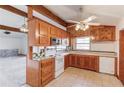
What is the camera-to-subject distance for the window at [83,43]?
21.3ft

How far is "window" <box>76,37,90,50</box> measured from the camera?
21.3 feet

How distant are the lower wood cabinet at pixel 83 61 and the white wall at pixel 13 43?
25.4 feet

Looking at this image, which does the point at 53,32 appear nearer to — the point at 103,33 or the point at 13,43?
the point at 103,33

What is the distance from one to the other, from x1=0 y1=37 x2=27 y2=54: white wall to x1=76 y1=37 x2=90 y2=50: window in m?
7.47

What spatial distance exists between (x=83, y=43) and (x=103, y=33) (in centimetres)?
Answer: 142

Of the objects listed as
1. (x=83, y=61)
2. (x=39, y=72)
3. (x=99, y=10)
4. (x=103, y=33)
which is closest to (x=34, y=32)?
(x=39, y=72)

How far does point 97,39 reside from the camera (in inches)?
226

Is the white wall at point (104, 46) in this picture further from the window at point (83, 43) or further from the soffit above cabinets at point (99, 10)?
the soffit above cabinets at point (99, 10)

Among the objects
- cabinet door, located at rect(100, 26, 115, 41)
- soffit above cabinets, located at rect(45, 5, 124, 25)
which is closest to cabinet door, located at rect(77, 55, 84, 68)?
cabinet door, located at rect(100, 26, 115, 41)

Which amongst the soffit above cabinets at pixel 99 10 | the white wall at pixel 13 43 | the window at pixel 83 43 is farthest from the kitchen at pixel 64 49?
the white wall at pixel 13 43

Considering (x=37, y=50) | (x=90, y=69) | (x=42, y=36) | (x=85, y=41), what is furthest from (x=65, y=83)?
(x=85, y=41)

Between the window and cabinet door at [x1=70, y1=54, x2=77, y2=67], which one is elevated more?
the window

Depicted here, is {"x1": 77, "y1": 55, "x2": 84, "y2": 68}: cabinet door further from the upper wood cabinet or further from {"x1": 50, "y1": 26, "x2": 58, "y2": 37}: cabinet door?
{"x1": 50, "y1": 26, "x2": 58, "y2": 37}: cabinet door

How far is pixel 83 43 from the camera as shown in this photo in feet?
21.9
